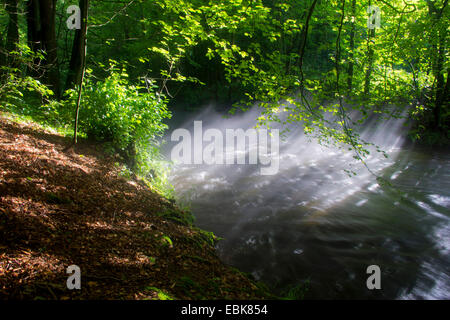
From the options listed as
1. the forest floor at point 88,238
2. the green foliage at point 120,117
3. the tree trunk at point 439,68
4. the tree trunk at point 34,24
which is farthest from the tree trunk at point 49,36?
the tree trunk at point 439,68

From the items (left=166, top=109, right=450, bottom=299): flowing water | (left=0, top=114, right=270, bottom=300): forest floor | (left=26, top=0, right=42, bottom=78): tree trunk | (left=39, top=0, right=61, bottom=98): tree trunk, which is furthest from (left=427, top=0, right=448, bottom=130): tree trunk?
(left=26, top=0, right=42, bottom=78): tree trunk

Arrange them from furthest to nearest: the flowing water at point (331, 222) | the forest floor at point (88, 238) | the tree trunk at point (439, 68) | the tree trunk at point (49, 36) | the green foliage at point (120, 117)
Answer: the tree trunk at point (439, 68) → the tree trunk at point (49, 36) → the green foliage at point (120, 117) → the flowing water at point (331, 222) → the forest floor at point (88, 238)

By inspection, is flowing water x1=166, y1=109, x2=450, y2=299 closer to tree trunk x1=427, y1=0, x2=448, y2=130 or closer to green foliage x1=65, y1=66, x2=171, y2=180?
green foliage x1=65, y1=66, x2=171, y2=180

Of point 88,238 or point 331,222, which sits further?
point 331,222

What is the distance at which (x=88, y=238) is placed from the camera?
312cm

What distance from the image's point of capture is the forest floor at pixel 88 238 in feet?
7.76

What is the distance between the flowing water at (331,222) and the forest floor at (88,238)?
1.23 metres

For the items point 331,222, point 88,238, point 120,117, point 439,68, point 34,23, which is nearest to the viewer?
point 88,238

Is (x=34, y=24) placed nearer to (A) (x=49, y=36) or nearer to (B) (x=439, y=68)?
(A) (x=49, y=36)

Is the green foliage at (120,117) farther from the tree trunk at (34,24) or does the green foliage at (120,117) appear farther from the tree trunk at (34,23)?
the tree trunk at (34,23)

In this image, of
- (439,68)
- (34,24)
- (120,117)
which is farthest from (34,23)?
(439,68)

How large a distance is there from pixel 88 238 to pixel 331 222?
5.86m

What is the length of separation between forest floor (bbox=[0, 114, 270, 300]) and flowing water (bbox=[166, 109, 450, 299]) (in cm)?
Answer: 123
